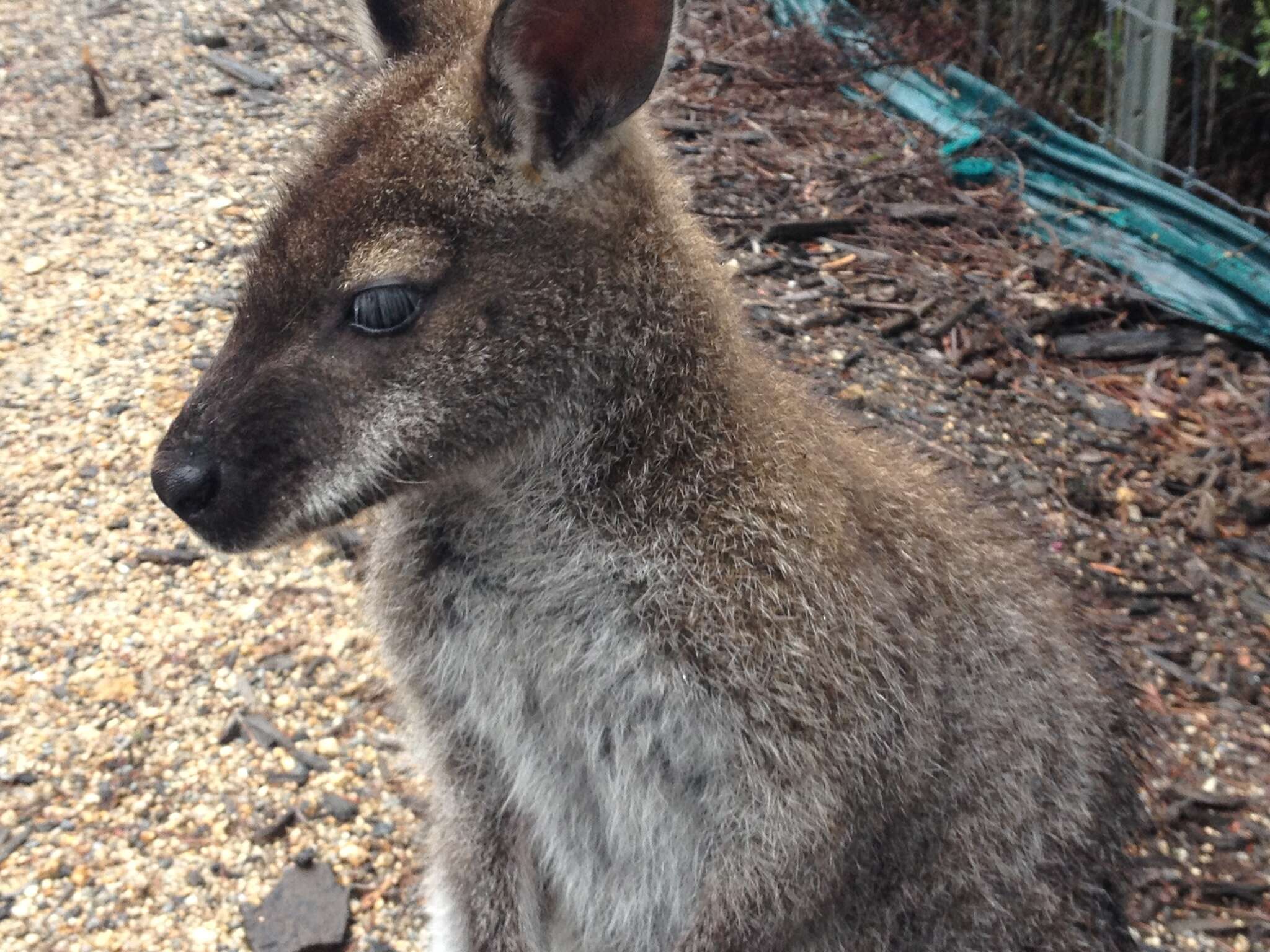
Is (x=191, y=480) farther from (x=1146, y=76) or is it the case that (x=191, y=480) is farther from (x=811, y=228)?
(x=1146, y=76)

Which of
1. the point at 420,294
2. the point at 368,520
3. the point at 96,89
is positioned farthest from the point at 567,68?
the point at 96,89

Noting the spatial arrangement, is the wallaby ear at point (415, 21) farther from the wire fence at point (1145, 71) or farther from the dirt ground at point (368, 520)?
the wire fence at point (1145, 71)

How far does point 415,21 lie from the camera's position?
8.27 feet

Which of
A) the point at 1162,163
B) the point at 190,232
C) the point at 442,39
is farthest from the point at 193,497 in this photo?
the point at 1162,163

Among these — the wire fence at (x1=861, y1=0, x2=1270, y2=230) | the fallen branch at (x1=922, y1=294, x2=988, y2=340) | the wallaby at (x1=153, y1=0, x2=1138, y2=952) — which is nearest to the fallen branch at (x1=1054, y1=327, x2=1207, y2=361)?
the fallen branch at (x1=922, y1=294, x2=988, y2=340)

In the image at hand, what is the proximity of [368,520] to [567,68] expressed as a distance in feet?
4.69

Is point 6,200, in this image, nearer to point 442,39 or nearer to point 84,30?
point 84,30

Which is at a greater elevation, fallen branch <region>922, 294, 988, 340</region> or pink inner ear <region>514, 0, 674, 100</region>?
pink inner ear <region>514, 0, 674, 100</region>

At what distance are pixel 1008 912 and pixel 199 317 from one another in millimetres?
3586

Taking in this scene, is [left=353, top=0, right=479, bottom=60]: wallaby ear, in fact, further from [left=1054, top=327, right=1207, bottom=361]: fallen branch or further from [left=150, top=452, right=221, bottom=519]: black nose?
[left=1054, top=327, right=1207, bottom=361]: fallen branch

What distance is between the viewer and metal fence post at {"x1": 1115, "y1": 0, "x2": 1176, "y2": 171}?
498 cm

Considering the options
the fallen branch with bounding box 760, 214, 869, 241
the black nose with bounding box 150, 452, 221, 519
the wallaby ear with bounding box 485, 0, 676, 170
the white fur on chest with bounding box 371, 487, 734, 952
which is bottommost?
the fallen branch with bounding box 760, 214, 869, 241

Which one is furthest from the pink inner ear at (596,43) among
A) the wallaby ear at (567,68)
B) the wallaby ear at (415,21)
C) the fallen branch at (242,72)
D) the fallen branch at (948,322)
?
the fallen branch at (242,72)

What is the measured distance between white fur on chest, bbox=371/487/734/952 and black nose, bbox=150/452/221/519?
528 mm
